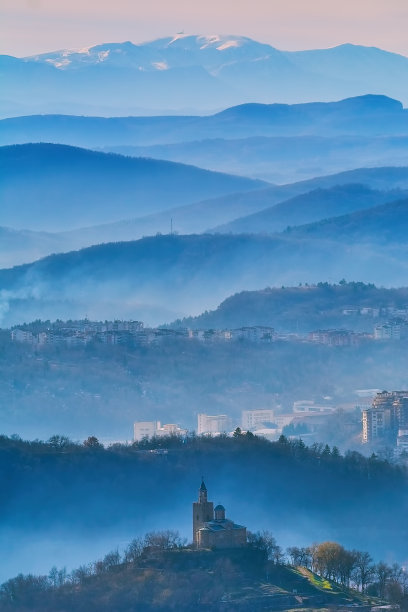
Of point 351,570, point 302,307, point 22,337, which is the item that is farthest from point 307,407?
point 351,570

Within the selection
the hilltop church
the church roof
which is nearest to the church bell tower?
the hilltop church

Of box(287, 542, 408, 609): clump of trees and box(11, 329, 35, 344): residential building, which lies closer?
box(287, 542, 408, 609): clump of trees

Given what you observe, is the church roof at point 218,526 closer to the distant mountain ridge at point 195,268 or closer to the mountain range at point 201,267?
the mountain range at point 201,267

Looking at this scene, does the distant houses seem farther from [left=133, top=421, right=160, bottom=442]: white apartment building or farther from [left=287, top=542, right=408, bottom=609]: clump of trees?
[left=287, top=542, right=408, bottom=609]: clump of trees

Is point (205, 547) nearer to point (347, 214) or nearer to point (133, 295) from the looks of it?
point (133, 295)

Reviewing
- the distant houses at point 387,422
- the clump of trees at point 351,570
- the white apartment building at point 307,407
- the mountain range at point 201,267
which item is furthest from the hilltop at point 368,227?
the clump of trees at point 351,570

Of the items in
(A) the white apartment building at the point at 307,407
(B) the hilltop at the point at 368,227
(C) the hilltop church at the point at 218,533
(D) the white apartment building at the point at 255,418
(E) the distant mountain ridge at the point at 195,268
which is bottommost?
(C) the hilltop church at the point at 218,533

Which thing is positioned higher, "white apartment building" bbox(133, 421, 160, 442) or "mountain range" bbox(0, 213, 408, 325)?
"mountain range" bbox(0, 213, 408, 325)
